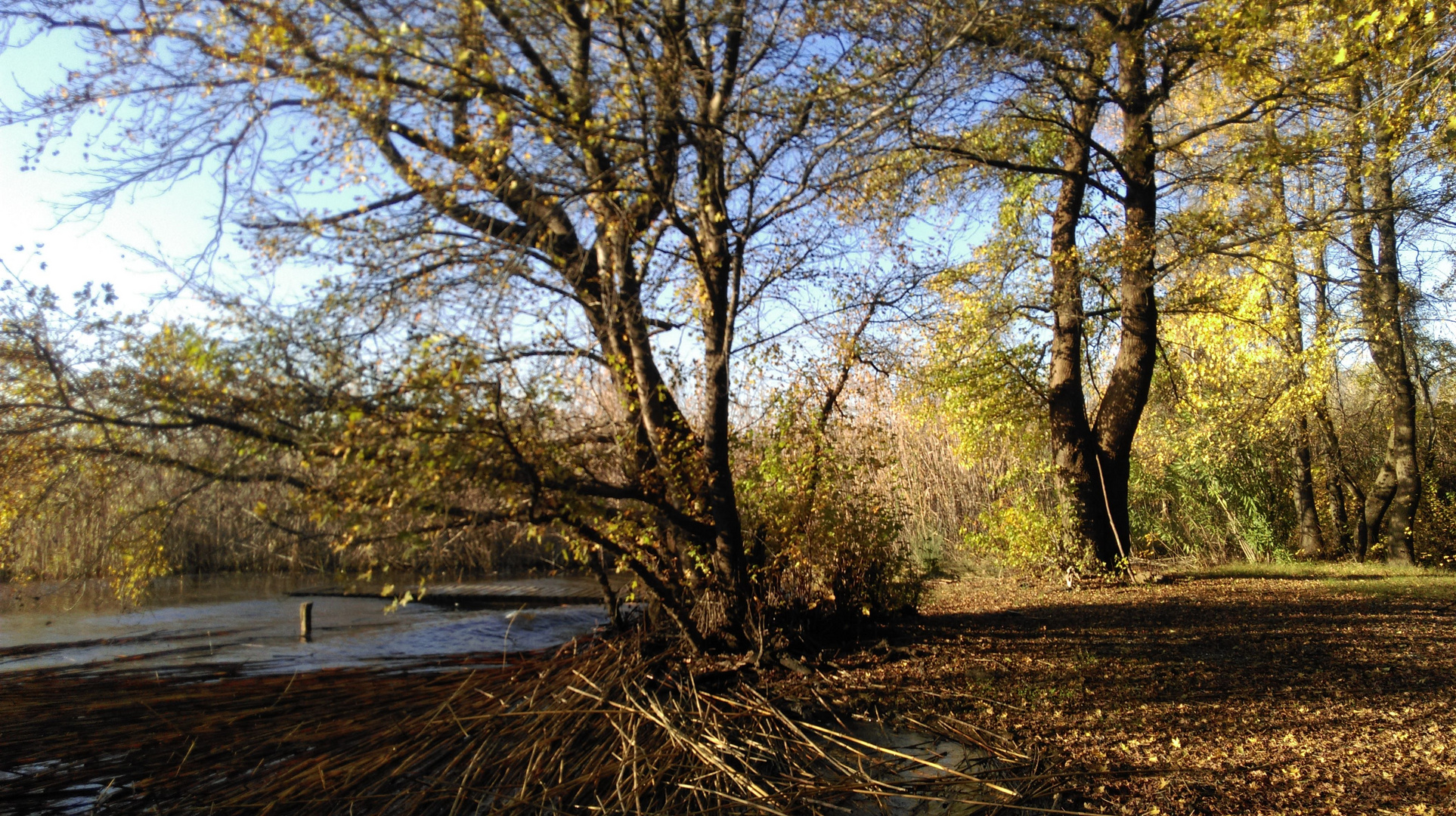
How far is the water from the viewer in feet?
30.5

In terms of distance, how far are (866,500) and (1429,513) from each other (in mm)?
12076

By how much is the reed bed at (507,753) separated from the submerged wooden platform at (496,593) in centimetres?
651

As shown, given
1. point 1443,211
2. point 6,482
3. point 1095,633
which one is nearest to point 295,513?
point 6,482

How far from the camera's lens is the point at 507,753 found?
5.52 metres

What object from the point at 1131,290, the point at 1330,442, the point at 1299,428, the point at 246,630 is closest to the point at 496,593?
the point at 246,630

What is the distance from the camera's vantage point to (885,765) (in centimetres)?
496

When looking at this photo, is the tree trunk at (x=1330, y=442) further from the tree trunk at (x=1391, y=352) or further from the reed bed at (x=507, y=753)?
the reed bed at (x=507, y=753)

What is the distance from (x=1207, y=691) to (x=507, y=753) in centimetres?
449

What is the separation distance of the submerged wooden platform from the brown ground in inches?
272

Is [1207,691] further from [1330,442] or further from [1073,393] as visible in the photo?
[1330,442]

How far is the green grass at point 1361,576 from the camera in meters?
9.50

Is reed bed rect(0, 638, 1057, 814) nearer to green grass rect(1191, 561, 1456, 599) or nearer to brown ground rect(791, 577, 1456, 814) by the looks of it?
brown ground rect(791, 577, 1456, 814)

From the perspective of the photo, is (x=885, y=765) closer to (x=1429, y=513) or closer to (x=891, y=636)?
(x=891, y=636)

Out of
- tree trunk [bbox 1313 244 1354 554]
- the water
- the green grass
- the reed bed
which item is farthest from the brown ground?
tree trunk [bbox 1313 244 1354 554]
